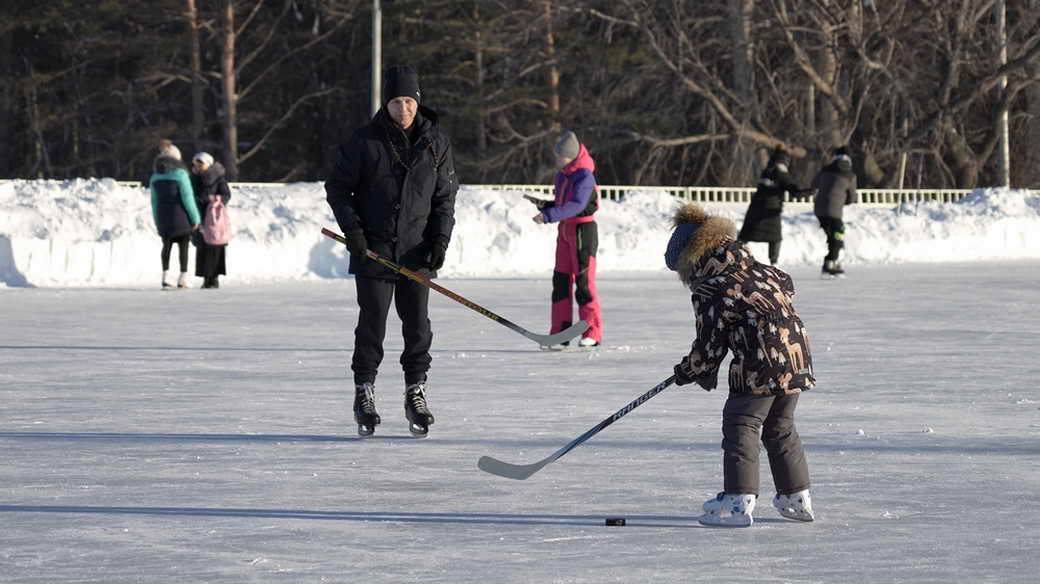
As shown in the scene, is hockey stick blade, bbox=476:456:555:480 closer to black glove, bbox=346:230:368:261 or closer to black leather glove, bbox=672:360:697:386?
black leather glove, bbox=672:360:697:386

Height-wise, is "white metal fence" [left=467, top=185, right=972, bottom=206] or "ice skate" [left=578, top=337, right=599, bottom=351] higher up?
"white metal fence" [left=467, top=185, right=972, bottom=206]

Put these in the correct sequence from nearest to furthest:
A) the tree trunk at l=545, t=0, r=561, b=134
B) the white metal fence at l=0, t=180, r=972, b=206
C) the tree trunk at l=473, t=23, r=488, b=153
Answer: the white metal fence at l=0, t=180, r=972, b=206, the tree trunk at l=545, t=0, r=561, b=134, the tree trunk at l=473, t=23, r=488, b=153

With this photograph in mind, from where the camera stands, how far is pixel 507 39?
126ft

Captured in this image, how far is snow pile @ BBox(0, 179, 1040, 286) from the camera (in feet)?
59.2

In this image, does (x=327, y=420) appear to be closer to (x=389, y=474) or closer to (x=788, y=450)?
(x=389, y=474)

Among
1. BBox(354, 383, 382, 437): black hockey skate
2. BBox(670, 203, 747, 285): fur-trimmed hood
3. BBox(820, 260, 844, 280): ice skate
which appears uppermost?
BBox(670, 203, 747, 285): fur-trimmed hood

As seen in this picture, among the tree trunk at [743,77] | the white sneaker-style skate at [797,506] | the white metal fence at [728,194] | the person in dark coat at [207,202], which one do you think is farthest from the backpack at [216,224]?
the tree trunk at [743,77]

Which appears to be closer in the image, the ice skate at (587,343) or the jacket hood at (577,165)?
the jacket hood at (577,165)

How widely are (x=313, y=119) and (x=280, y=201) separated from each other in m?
23.8

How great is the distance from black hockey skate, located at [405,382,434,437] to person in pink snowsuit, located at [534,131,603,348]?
12.4 ft

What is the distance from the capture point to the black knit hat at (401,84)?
712 cm

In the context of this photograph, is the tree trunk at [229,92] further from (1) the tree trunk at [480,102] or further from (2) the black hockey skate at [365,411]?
(2) the black hockey skate at [365,411]

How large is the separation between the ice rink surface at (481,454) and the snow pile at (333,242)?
5.34 metres

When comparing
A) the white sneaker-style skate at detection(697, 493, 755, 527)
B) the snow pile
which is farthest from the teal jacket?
the white sneaker-style skate at detection(697, 493, 755, 527)
